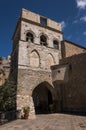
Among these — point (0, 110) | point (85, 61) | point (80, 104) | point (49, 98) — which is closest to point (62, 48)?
point (85, 61)

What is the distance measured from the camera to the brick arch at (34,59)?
15866mm

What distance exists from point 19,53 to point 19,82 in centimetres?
317

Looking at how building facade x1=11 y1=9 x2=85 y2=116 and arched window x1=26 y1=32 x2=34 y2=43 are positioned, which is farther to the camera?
arched window x1=26 y1=32 x2=34 y2=43

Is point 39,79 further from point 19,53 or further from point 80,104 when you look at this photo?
point 80,104

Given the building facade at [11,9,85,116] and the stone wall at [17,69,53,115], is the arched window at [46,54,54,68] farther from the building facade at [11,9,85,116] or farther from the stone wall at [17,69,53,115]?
the stone wall at [17,69,53,115]

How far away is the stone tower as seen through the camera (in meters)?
14.4

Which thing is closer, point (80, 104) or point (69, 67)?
point (80, 104)

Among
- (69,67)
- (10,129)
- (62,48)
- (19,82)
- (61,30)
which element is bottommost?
(10,129)

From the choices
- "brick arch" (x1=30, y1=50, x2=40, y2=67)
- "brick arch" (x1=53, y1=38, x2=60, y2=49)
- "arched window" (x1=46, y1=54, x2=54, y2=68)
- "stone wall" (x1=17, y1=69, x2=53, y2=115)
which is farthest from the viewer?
"brick arch" (x1=53, y1=38, x2=60, y2=49)

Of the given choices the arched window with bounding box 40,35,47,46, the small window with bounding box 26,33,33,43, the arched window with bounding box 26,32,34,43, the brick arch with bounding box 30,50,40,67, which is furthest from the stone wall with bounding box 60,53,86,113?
the small window with bounding box 26,33,33,43

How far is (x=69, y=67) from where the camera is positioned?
1559 centimetres

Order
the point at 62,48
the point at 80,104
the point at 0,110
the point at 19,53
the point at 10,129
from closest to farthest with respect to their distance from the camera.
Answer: the point at 10,129 → the point at 0,110 → the point at 80,104 → the point at 19,53 → the point at 62,48

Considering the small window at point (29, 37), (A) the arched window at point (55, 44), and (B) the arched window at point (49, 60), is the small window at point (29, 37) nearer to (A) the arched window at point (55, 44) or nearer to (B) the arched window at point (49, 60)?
(B) the arched window at point (49, 60)

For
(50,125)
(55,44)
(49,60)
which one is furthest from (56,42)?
(50,125)
